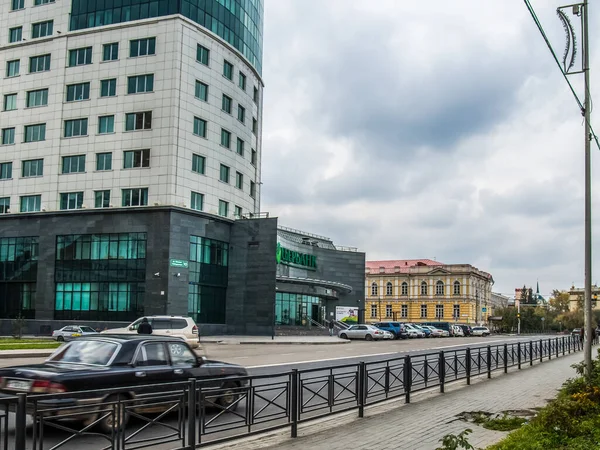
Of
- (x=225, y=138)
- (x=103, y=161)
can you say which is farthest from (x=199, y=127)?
(x=103, y=161)

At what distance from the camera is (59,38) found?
173 feet

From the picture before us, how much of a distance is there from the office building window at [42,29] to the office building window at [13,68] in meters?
2.74

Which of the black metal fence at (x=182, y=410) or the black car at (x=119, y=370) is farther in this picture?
the black car at (x=119, y=370)

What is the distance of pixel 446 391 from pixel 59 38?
48197 mm

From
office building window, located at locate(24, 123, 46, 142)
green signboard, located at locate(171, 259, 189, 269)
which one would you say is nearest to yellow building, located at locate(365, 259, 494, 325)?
green signboard, located at locate(171, 259, 189, 269)

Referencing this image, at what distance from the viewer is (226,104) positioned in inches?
2149

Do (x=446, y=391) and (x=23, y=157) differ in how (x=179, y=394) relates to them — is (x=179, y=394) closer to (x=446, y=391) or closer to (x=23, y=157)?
(x=446, y=391)

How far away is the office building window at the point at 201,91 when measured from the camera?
5134 cm

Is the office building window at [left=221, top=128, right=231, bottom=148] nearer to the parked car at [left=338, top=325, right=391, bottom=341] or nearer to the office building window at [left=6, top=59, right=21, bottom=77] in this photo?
the office building window at [left=6, top=59, right=21, bottom=77]

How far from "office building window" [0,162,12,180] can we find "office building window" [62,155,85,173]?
548cm

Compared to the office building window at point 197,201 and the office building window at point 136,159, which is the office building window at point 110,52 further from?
the office building window at point 197,201

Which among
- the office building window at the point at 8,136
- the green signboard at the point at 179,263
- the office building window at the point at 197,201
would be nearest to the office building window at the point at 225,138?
the office building window at the point at 197,201

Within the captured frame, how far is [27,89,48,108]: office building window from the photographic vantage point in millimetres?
52969

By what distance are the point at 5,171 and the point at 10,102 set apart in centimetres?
619
